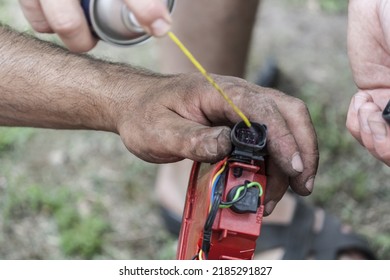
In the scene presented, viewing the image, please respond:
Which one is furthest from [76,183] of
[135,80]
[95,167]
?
[135,80]

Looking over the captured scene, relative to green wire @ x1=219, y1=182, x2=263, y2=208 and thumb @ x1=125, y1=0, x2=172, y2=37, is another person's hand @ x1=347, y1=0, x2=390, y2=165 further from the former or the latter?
thumb @ x1=125, y1=0, x2=172, y2=37

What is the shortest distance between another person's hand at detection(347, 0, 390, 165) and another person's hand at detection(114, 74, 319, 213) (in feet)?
0.45

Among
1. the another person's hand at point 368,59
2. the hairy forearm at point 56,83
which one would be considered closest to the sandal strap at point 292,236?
the another person's hand at point 368,59

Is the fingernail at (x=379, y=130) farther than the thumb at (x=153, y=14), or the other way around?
the fingernail at (x=379, y=130)

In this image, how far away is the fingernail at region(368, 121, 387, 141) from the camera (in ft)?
3.78

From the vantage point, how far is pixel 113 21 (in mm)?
1193

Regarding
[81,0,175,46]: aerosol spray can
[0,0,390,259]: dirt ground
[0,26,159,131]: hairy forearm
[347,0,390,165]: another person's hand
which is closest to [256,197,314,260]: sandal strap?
[0,0,390,259]: dirt ground

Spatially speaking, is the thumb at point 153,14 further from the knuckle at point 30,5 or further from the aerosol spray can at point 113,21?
the knuckle at point 30,5

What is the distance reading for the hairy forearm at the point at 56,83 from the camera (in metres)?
1.31

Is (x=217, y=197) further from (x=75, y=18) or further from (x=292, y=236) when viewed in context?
(x=292, y=236)

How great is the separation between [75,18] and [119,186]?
43.5 inches

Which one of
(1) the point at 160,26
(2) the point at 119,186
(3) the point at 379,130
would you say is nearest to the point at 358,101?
(3) the point at 379,130

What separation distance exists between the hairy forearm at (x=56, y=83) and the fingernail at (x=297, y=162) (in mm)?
338
